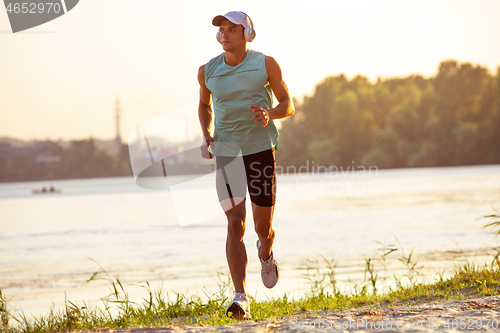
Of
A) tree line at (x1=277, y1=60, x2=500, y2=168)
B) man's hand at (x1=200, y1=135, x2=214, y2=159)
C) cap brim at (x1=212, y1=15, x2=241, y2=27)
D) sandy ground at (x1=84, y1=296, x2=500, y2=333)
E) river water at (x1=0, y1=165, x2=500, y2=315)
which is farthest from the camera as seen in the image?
tree line at (x1=277, y1=60, x2=500, y2=168)

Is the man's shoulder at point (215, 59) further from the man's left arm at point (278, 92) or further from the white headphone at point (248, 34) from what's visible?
the man's left arm at point (278, 92)

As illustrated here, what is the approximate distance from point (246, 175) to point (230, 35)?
42.7 inches

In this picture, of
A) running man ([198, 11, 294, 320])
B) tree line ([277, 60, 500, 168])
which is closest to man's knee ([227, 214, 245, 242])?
running man ([198, 11, 294, 320])

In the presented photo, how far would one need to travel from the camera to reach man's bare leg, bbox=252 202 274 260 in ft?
14.0

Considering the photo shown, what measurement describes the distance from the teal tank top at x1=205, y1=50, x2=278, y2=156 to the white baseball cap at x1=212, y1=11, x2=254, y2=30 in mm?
226

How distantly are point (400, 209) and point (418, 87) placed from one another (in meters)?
53.2

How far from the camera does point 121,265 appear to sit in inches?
384

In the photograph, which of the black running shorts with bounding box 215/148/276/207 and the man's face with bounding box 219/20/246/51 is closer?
the man's face with bounding box 219/20/246/51

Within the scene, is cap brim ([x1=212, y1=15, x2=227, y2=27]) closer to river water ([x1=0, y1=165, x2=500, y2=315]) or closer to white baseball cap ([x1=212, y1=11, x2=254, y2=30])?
white baseball cap ([x1=212, y1=11, x2=254, y2=30])

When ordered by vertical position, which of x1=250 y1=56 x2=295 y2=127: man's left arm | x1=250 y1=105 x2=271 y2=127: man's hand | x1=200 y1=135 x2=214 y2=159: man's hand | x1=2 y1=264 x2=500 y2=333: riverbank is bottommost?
x1=2 y1=264 x2=500 y2=333: riverbank

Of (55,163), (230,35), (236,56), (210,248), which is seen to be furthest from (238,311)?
(55,163)

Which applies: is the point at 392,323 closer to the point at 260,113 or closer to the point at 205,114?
the point at 260,113

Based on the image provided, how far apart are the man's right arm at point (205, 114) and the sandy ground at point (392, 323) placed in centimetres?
153

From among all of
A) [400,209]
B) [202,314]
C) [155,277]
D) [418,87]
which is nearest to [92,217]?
[400,209]
